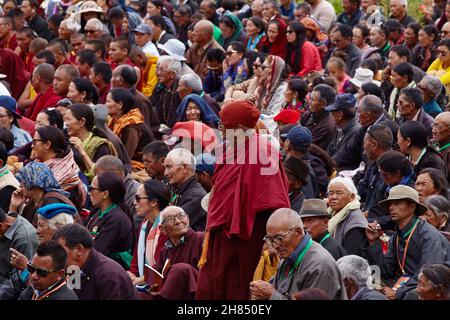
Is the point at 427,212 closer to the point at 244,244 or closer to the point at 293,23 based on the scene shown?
the point at 244,244

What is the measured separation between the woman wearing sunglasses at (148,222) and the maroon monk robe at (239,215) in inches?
49.6

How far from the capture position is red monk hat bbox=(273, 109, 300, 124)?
37.0 feet

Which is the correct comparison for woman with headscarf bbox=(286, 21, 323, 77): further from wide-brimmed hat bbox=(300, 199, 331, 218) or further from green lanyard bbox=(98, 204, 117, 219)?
wide-brimmed hat bbox=(300, 199, 331, 218)

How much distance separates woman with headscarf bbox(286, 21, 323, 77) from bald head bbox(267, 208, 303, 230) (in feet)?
24.7

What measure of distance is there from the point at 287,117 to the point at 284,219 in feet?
15.5

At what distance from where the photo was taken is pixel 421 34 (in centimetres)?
1470

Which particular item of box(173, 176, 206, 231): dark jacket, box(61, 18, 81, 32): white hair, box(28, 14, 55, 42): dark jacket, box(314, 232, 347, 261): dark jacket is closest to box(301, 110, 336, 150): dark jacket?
box(173, 176, 206, 231): dark jacket

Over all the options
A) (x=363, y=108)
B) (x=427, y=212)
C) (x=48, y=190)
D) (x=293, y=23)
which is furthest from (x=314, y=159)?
(x=293, y=23)

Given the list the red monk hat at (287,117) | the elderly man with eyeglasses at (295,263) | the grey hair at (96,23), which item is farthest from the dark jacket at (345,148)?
the grey hair at (96,23)

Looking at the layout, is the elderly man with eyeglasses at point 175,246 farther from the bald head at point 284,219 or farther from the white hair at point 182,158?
the bald head at point 284,219

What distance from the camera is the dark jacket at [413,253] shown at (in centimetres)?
789

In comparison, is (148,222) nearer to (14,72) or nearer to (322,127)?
(322,127)

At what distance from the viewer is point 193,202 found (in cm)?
891

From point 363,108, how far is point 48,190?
358 cm
